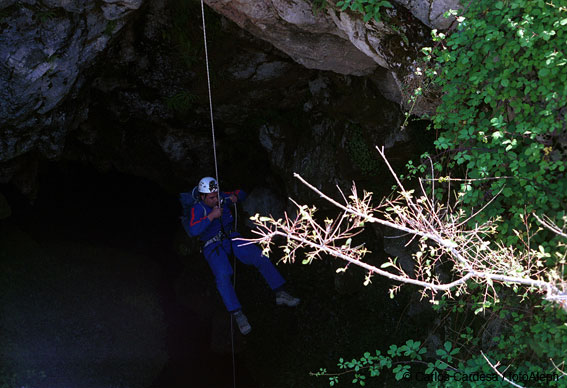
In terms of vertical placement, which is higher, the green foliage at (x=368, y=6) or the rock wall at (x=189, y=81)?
the green foliage at (x=368, y=6)

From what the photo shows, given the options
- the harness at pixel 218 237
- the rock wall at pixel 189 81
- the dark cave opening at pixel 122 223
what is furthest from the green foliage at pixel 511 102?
the dark cave opening at pixel 122 223

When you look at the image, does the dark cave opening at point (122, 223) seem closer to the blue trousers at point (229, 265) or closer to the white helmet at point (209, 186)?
the blue trousers at point (229, 265)

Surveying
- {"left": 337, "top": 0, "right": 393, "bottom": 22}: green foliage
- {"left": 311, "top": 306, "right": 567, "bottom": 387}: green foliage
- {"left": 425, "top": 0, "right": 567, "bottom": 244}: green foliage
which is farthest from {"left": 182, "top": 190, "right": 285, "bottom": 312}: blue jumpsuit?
{"left": 425, "top": 0, "right": 567, "bottom": 244}: green foliage

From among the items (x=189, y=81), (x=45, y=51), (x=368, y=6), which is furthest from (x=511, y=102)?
(x=189, y=81)

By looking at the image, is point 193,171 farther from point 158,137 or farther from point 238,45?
point 238,45

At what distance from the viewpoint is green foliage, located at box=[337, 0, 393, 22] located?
4.37m

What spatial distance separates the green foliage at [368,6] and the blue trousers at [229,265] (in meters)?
3.84

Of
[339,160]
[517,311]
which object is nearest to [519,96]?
[517,311]

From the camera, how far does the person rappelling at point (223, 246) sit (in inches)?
280

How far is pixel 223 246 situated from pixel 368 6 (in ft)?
13.7

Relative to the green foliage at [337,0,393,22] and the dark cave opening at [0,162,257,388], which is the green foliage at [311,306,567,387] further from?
the dark cave opening at [0,162,257,388]

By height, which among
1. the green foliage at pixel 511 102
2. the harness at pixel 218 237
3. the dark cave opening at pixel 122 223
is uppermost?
the green foliage at pixel 511 102

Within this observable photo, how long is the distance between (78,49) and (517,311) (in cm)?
566

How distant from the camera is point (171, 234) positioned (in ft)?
31.8
